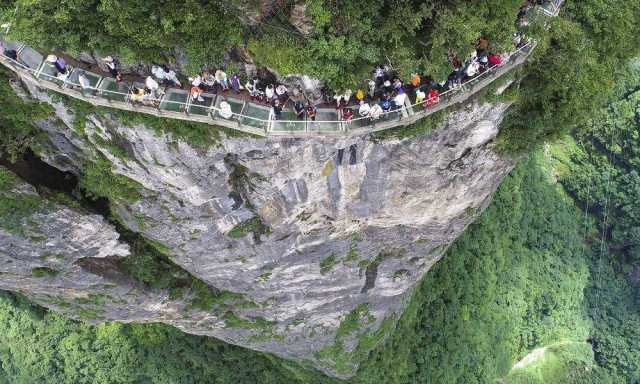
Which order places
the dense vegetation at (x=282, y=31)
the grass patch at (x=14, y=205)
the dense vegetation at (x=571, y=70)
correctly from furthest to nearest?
the grass patch at (x=14, y=205)
the dense vegetation at (x=571, y=70)
the dense vegetation at (x=282, y=31)

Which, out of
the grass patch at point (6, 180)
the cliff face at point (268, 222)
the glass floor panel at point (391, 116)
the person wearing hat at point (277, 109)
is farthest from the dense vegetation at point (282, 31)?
the grass patch at point (6, 180)

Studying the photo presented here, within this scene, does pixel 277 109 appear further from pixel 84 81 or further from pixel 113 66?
pixel 84 81

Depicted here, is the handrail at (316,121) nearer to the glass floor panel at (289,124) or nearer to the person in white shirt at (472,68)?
the glass floor panel at (289,124)

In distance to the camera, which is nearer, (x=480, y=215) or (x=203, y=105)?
(x=203, y=105)

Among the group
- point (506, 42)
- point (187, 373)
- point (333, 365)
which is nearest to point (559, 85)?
point (506, 42)

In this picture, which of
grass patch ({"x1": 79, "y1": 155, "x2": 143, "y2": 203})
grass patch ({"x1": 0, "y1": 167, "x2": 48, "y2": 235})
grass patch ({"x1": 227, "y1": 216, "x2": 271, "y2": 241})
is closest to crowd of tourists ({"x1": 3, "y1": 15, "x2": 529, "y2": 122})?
grass patch ({"x1": 79, "y1": 155, "x2": 143, "y2": 203})

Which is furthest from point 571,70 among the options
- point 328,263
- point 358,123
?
point 328,263

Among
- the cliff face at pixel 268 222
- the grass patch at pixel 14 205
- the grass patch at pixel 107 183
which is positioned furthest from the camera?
the grass patch at pixel 107 183
